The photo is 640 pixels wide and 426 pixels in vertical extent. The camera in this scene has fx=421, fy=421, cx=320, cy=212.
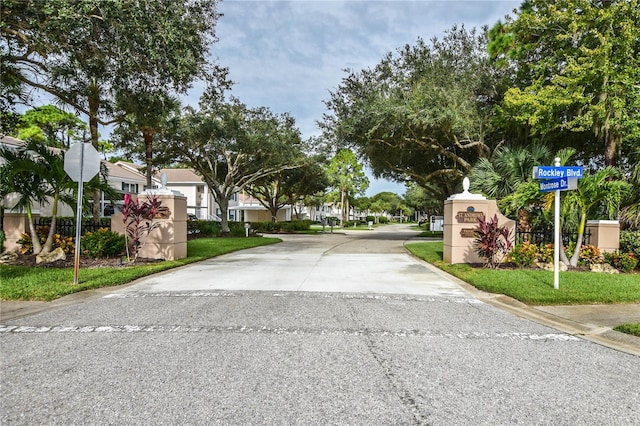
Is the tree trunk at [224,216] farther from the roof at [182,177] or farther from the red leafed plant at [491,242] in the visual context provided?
the red leafed plant at [491,242]

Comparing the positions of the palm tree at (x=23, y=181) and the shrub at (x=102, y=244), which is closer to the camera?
the palm tree at (x=23, y=181)

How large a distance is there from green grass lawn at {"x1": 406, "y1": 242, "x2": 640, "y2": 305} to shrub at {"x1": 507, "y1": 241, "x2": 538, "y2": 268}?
63cm

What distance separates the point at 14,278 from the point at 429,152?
21195 millimetres

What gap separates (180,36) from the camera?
9.38 m

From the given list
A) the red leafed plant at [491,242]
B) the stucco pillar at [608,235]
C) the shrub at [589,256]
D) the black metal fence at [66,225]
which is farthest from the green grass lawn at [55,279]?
the stucco pillar at [608,235]

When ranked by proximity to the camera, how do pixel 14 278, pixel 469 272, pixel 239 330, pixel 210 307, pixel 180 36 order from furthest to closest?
pixel 469 272
pixel 180 36
pixel 14 278
pixel 210 307
pixel 239 330

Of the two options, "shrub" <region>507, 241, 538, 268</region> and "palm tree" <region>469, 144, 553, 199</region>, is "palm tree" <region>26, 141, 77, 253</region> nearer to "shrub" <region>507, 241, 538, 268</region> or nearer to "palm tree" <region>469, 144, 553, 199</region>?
"shrub" <region>507, 241, 538, 268</region>

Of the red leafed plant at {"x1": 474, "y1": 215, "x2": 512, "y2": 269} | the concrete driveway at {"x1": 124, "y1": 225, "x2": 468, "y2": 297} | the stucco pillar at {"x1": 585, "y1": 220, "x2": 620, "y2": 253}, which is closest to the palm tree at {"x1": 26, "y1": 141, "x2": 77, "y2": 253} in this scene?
the concrete driveway at {"x1": 124, "y1": 225, "x2": 468, "y2": 297}

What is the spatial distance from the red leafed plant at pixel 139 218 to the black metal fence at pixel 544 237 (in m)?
10.7

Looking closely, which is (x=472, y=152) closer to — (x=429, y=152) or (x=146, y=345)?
(x=429, y=152)

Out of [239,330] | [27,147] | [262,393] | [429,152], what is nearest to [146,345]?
[239,330]

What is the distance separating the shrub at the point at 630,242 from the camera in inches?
465

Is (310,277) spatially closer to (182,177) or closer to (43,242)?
(43,242)

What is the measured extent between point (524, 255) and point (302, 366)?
9.24m
